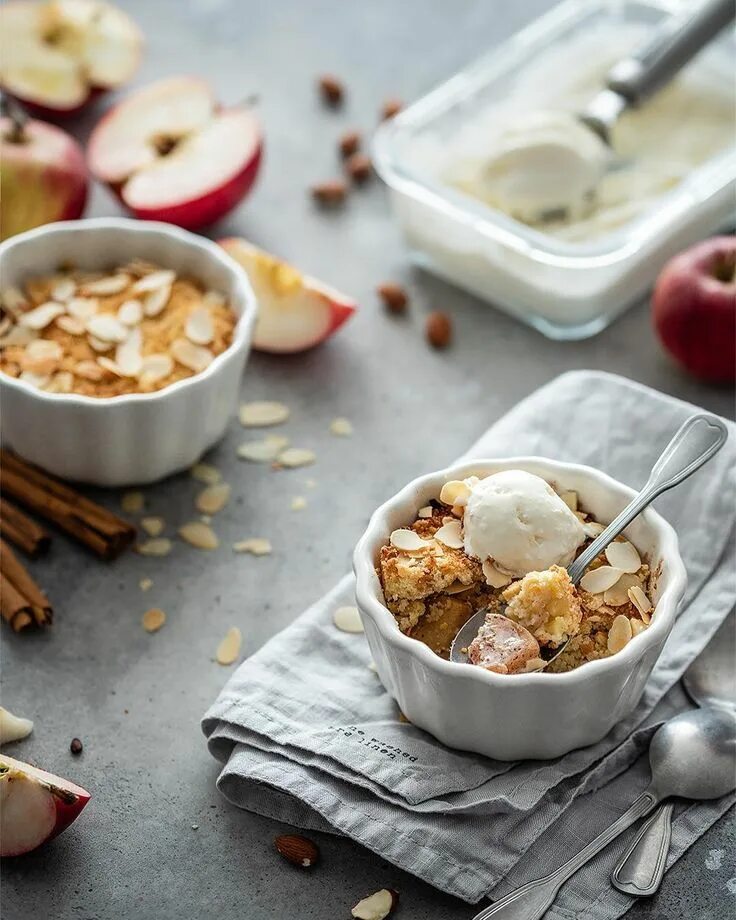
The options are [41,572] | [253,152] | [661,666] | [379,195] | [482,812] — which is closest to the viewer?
[482,812]

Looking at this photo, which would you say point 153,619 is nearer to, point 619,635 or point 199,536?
point 199,536

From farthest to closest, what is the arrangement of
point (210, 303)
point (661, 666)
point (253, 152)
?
point (253, 152)
point (210, 303)
point (661, 666)

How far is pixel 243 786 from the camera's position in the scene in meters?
1.24

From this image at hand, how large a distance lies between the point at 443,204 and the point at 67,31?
2.56 feet

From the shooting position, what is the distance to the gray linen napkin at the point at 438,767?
115 centimetres

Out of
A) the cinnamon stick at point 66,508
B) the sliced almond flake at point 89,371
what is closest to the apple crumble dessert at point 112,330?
the sliced almond flake at point 89,371

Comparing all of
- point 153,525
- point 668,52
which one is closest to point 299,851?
point 153,525

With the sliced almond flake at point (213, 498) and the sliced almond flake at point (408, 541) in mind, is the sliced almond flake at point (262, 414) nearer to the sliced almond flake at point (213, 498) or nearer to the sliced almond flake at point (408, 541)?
the sliced almond flake at point (213, 498)

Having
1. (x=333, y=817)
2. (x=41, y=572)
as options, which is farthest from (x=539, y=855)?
(x=41, y=572)

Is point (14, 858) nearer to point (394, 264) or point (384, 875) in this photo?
point (384, 875)

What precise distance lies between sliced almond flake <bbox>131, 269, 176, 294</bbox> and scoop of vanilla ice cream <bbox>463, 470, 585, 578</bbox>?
60 centimetres

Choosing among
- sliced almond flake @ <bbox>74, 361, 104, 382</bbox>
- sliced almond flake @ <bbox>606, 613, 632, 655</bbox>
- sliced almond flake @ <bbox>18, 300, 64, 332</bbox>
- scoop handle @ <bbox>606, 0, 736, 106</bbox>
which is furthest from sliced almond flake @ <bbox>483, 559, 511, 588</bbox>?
scoop handle @ <bbox>606, 0, 736, 106</bbox>

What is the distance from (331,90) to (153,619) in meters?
1.16

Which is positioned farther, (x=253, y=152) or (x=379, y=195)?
(x=379, y=195)
